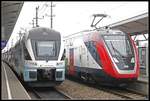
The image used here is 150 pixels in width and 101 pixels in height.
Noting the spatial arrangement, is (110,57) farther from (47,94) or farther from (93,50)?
(47,94)

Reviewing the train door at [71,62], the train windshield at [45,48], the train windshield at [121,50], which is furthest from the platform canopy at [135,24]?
the train windshield at [45,48]

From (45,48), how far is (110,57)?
3115 mm

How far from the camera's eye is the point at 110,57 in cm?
1788

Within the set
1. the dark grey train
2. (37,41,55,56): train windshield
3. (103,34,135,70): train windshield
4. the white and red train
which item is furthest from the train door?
(103,34,135,70): train windshield

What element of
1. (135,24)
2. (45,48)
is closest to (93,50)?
(45,48)

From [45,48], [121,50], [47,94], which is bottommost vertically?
[47,94]

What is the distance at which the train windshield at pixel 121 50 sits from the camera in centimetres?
1791

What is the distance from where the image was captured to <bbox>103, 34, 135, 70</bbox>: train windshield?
17.9 m

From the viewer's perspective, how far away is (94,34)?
1917cm

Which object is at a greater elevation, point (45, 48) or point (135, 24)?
point (135, 24)

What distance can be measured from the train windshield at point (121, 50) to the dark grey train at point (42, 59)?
2.36 metres

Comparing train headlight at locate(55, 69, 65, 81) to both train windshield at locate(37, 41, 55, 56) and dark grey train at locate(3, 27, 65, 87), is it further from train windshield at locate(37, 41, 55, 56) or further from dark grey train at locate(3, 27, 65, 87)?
train windshield at locate(37, 41, 55, 56)

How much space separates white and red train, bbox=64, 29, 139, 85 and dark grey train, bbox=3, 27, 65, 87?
163 centimetres

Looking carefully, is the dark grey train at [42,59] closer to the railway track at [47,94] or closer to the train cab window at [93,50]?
the railway track at [47,94]
